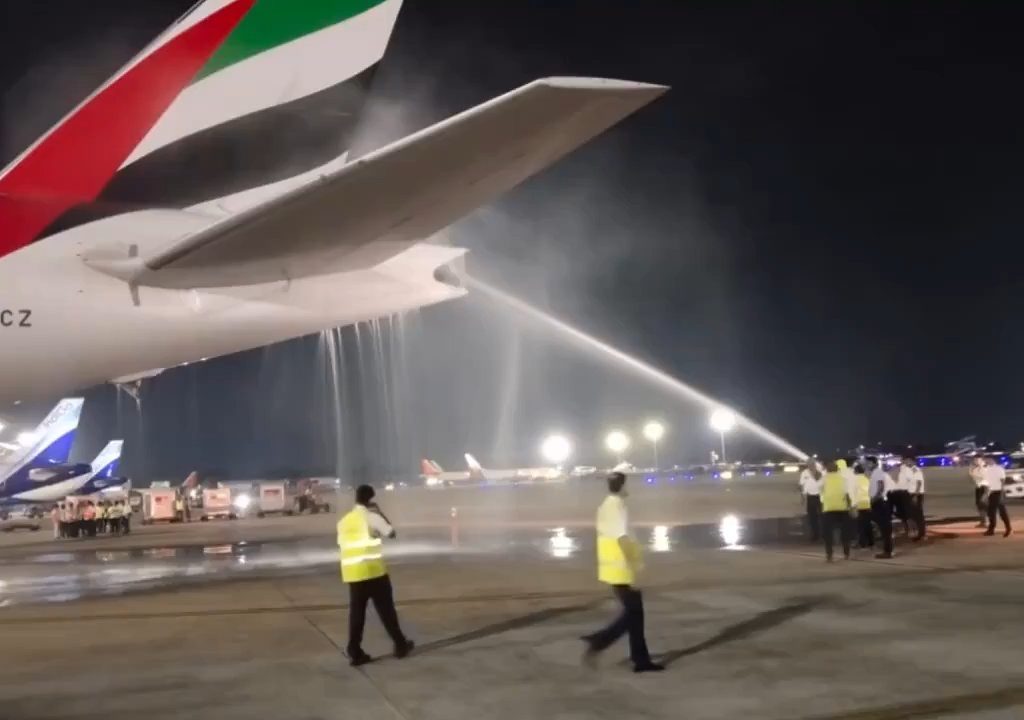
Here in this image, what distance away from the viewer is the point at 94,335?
9500 millimetres

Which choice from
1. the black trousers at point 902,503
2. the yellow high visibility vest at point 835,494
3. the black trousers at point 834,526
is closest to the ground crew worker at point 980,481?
the black trousers at point 902,503

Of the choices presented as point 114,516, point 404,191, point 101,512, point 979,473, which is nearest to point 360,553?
point 404,191

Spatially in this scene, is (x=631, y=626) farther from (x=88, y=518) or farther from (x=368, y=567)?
(x=88, y=518)

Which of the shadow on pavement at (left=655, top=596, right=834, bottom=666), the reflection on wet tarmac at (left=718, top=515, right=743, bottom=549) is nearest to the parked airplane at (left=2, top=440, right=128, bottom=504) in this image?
the reflection on wet tarmac at (left=718, top=515, right=743, bottom=549)

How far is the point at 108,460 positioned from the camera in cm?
5650

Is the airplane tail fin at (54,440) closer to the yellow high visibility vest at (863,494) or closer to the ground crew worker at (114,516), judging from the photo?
the ground crew worker at (114,516)

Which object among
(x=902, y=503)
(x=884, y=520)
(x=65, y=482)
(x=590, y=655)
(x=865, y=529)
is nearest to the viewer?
(x=590, y=655)

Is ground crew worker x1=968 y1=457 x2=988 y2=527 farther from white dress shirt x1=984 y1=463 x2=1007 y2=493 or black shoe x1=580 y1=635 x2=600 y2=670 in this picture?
black shoe x1=580 y1=635 x2=600 y2=670

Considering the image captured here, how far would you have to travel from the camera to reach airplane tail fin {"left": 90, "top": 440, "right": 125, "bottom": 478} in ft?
182

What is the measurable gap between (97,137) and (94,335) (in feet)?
6.78

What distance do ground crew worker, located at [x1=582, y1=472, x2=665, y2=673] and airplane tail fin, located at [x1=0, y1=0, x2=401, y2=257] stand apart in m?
4.99

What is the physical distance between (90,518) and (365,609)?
29034 mm

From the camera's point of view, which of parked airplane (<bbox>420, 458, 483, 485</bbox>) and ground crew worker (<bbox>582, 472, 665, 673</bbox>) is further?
parked airplane (<bbox>420, 458, 483, 485</bbox>)

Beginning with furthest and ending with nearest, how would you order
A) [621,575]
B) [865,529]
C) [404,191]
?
[865,529]
[621,575]
[404,191]
